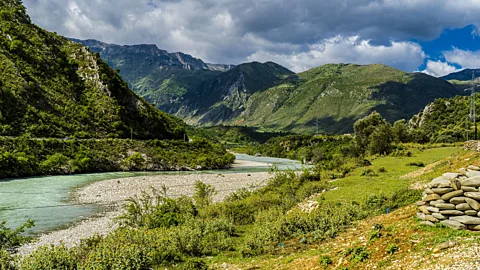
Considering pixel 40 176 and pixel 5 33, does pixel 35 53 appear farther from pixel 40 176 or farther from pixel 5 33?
pixel 40 176

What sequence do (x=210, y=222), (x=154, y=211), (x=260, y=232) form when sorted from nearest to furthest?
(x=260, y=232) < (x=210, y=222) < (x=154, y=211)

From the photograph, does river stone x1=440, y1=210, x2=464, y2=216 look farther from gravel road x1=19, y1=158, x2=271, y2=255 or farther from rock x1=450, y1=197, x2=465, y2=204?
gravel road x1=19, y1=158, x2=271, y2=255

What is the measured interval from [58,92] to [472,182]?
3940 inches

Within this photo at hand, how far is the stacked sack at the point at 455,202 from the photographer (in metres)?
9.52

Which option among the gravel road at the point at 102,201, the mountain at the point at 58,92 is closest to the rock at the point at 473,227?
the gravel road at the point at 102,201

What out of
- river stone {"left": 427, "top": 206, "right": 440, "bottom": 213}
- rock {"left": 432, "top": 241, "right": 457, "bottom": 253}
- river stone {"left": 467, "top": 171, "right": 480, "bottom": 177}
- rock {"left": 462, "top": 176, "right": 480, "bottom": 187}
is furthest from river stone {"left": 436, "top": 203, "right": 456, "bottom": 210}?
rock {"left": 432, "top": 241, "right": 457, "bottom": 253}

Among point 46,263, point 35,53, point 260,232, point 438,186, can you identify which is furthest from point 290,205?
point 35,53

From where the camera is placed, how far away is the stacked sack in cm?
952

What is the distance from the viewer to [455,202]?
32.7 feet

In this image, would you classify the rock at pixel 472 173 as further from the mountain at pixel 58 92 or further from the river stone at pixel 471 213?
the mountain at pixel 58 92

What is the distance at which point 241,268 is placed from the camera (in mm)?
12195

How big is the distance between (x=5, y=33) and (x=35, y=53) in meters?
8.57

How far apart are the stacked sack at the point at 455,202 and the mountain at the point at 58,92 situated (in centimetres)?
7957

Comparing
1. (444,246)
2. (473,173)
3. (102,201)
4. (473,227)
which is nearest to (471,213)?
(473,227)
